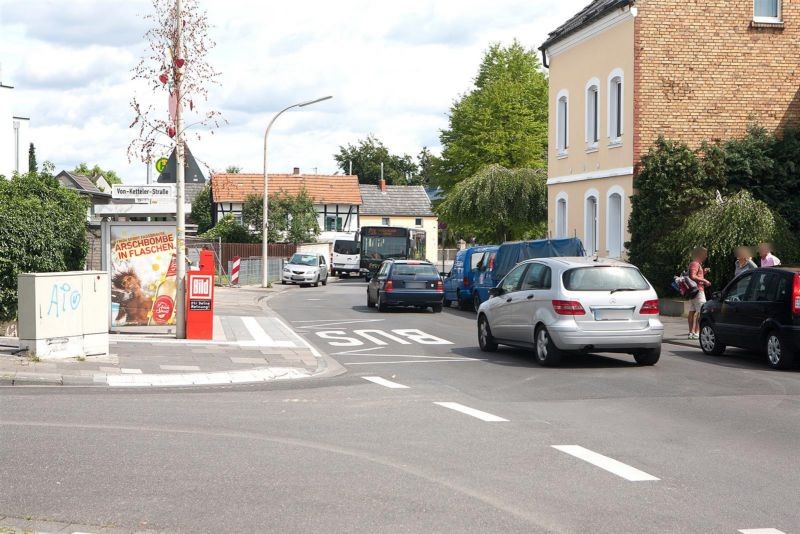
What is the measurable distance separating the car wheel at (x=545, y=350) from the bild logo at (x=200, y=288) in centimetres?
615

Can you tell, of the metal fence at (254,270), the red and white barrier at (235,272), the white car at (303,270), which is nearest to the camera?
the red and white barrier at (235,272)

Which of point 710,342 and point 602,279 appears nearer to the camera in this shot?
point 602,279

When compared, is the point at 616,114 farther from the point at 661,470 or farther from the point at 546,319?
the point at 661,470

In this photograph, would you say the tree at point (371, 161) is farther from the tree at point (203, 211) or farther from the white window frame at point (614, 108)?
the white window frame at point (614, 108)

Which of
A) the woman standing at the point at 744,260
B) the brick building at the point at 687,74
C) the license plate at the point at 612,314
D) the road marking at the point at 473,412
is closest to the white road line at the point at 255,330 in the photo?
the license plate at the point at 612,314

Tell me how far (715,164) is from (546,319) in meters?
14.9

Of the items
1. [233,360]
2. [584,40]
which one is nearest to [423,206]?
[584,40]

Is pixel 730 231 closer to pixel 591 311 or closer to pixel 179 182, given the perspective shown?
pixel 591 311

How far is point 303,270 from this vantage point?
5078 centimetres

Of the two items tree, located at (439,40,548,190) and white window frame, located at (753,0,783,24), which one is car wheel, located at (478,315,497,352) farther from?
tree, located at (439,40,548,190)

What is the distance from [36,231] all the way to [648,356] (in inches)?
396

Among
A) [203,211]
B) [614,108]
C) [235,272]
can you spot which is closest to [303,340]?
[614,108]

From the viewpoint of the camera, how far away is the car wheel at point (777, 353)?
14.8m

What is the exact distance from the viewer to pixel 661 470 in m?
7.65
